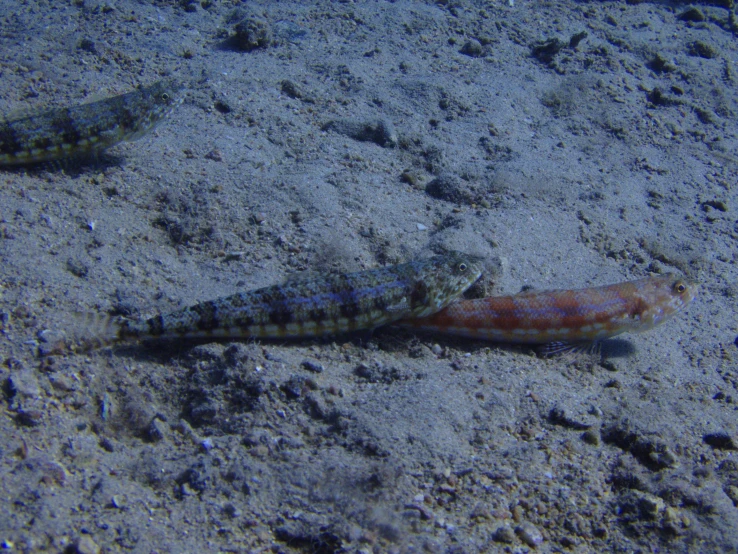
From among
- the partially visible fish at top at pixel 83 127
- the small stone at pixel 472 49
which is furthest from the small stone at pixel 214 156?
the small stone at pixel 472 49

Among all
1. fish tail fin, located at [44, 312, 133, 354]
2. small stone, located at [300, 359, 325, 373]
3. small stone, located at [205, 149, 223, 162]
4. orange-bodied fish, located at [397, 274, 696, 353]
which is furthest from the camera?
small stone, located at [205, 149, 223, 162]

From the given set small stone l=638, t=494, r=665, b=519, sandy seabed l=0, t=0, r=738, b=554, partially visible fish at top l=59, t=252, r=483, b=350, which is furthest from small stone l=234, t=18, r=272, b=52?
small stone l=638, t=494, r=665, b=519

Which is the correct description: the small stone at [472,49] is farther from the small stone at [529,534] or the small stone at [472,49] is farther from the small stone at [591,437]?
the small stone at [529,534]

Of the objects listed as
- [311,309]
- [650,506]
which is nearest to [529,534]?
[650,506]

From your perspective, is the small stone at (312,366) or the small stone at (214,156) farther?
the small stone at (214,156)

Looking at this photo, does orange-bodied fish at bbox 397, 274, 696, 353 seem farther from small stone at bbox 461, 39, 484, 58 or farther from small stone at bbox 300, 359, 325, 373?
small stone at bbox 461, 39, 484, 58

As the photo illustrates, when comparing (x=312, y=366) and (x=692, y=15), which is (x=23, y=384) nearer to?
(x=312, y=366)
